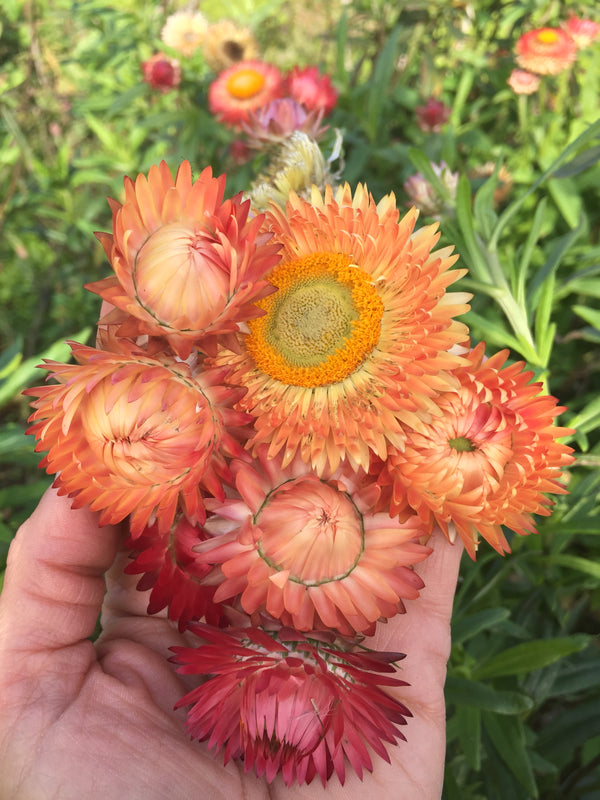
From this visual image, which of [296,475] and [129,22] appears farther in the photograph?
[129,22]

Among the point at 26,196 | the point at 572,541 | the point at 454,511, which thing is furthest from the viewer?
the point at 26,196

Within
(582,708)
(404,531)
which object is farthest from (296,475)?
(582,708)

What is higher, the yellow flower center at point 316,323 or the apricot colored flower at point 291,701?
the yellow flower center at point 316,323

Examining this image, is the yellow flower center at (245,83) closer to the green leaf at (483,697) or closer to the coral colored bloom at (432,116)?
the coral colored bloom at (432,116)

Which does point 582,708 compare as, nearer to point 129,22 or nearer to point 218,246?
point 218,246

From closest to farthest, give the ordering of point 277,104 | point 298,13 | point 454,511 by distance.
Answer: point 454,511
point 277,104
point 298,13

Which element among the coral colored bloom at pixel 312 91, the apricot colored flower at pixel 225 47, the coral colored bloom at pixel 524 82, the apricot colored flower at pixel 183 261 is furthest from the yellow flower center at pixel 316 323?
the apricot colored flower at pixel 225 47
